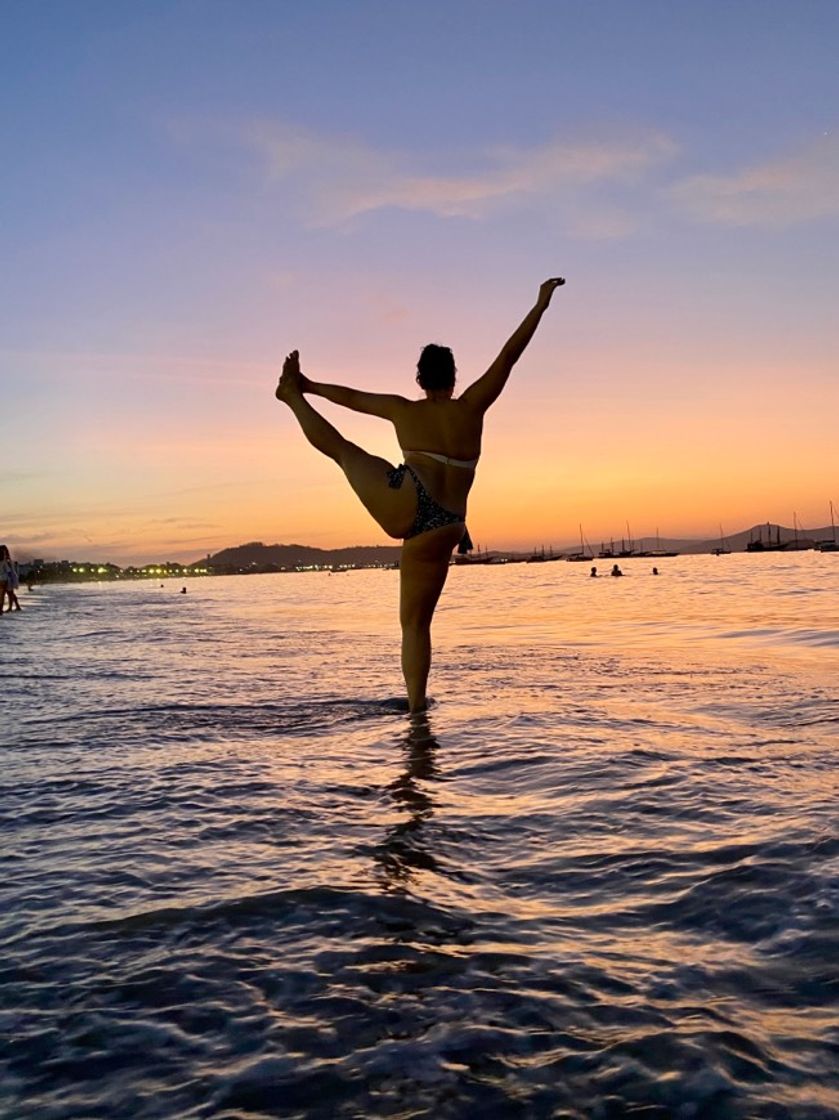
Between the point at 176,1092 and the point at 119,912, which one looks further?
the point at 119,912

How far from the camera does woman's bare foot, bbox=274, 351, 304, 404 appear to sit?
695 centimetres

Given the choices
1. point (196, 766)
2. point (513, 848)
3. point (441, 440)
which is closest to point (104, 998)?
point (513, 848)

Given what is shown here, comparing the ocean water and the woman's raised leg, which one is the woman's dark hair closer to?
the woman's raised leg

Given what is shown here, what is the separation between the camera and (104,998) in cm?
229

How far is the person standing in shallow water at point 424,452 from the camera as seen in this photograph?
6516 millimetres

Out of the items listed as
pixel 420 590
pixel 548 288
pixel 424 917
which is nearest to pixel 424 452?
pixel 420 590

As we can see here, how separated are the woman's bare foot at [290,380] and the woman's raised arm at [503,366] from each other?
4.53 ft

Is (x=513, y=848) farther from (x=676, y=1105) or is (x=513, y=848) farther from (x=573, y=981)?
(x=676, y=1105)

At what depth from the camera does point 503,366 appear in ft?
21.8

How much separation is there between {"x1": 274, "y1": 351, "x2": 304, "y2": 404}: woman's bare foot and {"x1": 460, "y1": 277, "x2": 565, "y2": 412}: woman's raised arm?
1.38 m

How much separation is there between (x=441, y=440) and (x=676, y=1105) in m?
5.22

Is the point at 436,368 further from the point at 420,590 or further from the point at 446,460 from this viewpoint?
the point at 420,590

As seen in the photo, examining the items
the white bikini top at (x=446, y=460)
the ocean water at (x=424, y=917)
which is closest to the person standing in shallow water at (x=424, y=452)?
the white bikini top at (x=446, y=460)

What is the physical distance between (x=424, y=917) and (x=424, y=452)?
14.0ft
